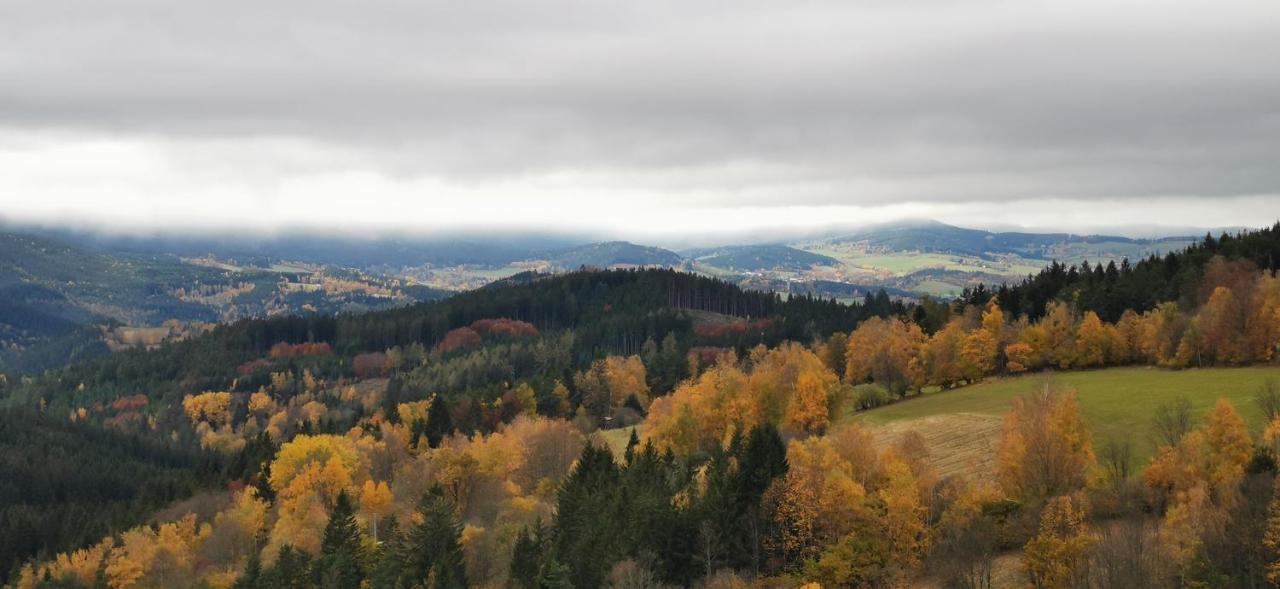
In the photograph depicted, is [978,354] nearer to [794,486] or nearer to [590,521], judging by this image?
[794,486]

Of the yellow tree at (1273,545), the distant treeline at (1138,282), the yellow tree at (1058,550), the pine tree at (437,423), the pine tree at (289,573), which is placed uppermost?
the distant treeline at (1138,282)

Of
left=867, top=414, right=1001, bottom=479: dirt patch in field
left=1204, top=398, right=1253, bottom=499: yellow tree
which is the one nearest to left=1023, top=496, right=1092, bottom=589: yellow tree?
left=1204, top=398, right=1253, bottom=499: yellow tree

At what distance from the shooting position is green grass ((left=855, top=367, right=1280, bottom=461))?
87812 mm

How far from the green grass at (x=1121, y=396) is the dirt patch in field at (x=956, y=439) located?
13.4ft

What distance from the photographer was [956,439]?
9269 cm

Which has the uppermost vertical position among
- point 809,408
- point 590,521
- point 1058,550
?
point 1058,550

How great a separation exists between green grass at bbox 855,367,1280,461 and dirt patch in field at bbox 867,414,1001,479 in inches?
161

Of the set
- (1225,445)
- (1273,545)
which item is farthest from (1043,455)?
(1273,545)

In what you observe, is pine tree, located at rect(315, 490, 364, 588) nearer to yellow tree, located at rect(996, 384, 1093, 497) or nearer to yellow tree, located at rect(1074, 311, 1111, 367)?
yellow tree, located at rect(996, 384, 1093, 497)

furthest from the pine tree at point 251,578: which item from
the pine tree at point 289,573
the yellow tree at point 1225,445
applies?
Result: the yellow tree at point 1225,445

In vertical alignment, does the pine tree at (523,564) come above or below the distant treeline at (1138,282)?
below

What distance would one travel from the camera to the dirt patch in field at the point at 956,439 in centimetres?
8400

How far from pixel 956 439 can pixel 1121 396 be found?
892 inches

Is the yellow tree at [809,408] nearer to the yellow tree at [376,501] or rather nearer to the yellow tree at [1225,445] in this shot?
the yellow tree at [1225,445]
